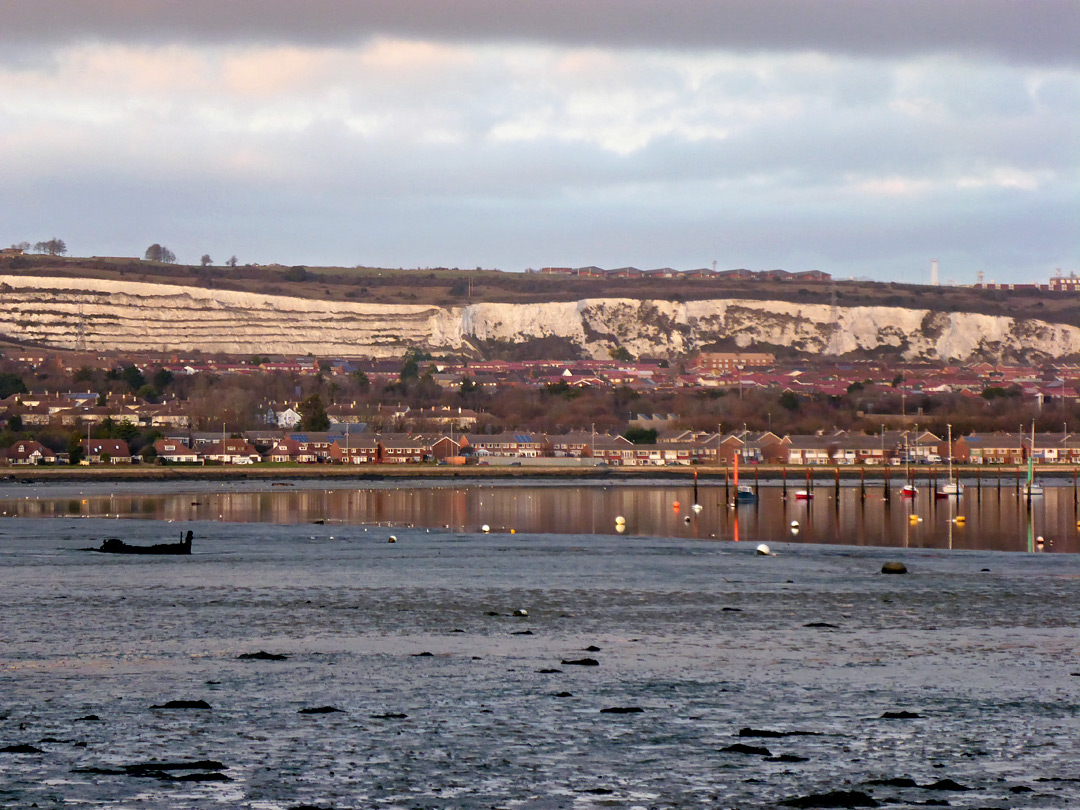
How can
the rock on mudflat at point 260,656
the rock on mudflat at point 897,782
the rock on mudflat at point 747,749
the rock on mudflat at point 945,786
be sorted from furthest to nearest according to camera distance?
the rock on mudflat at point 260,656
the rock on mudflat at point 747,749
the rock on mudflat at point 897,782
the rock on mudflat at point 945,786

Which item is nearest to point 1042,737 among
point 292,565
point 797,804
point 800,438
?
point 797,804

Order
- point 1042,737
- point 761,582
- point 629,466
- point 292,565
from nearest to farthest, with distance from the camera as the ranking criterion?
point 1042,737, point 761,582, point 292,565, point 629,466

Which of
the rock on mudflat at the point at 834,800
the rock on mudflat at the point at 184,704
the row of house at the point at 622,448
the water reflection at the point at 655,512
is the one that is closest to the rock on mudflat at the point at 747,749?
the rock on mudflat at the point at 834,800

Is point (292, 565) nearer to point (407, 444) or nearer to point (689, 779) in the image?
point (689, 779)

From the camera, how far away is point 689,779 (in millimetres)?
12539

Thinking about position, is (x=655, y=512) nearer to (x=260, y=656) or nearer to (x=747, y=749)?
(x=260, y=656)

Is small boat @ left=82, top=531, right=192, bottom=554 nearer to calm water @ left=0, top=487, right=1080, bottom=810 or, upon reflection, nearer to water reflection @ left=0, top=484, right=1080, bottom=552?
calm water @ left=0, top=487, right=1080, bottom=810

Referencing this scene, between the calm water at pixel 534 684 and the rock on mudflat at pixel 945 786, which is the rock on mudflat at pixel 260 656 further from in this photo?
the rock on mudflat at pixel 945 786

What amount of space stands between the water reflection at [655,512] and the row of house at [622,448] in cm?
3467

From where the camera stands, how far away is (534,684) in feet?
56.2

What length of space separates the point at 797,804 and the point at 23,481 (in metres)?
90.0

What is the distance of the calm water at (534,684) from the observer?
Result: 1234 cm

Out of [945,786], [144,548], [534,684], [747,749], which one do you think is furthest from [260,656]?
[144,548]

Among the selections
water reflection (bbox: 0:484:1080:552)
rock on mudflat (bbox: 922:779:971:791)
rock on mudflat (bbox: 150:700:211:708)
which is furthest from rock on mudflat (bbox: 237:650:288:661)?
water reflection (bbox: 0:484:1080:552)
